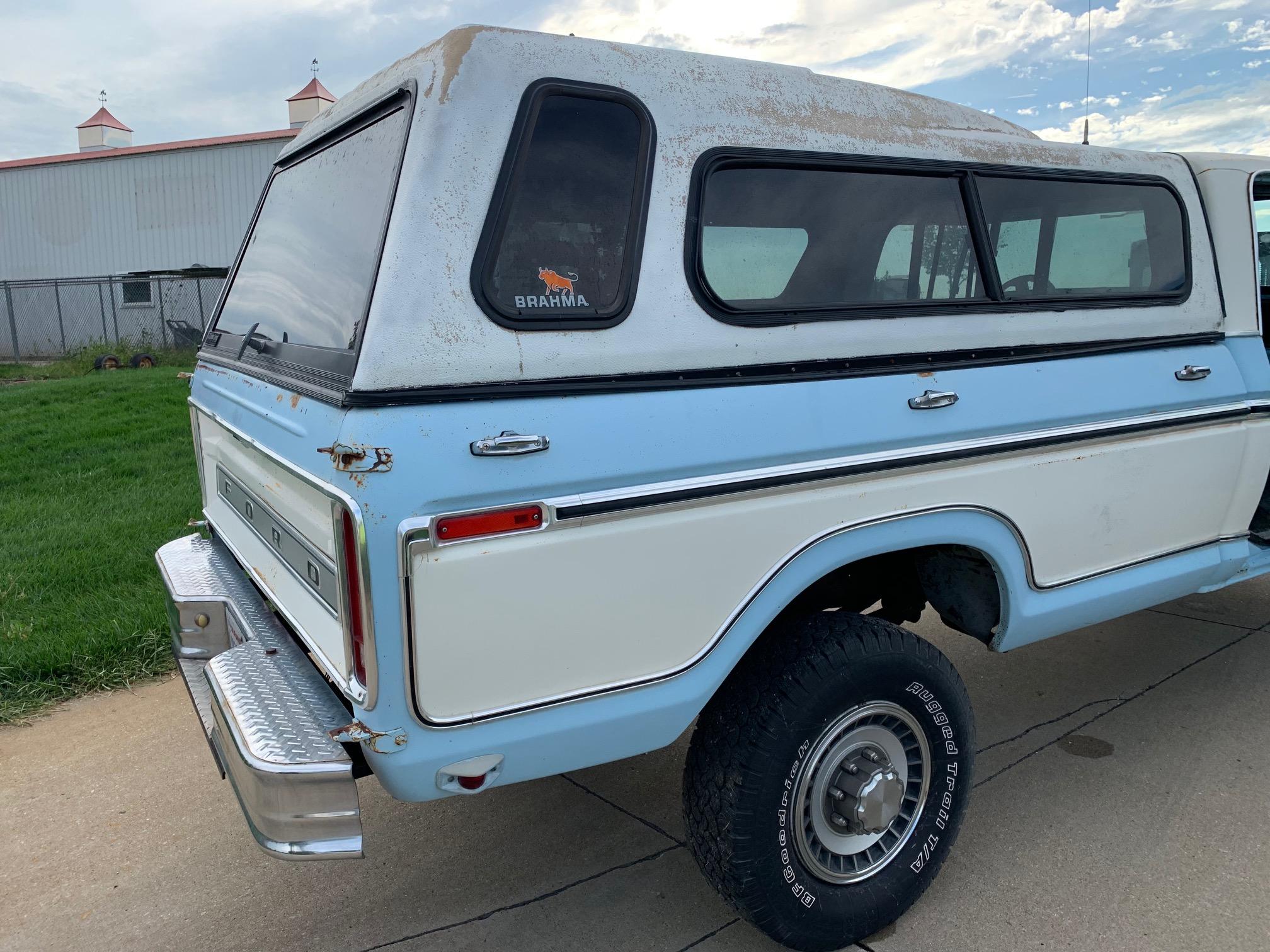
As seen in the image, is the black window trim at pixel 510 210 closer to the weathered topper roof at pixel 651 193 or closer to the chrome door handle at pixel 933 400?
the weathered topper roof at pixel 651 193

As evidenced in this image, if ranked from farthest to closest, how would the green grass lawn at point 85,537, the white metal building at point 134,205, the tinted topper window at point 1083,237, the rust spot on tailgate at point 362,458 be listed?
1. the white metal building at point 134,205
2. the green grass lawn at point 85,537
3. the tinted topper window at point 1083,237
4. the rust spot on tailgate at point 362,458

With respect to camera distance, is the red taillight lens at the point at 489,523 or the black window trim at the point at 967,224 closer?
the red taillight lens at the point at 489,523

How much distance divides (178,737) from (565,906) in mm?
1917

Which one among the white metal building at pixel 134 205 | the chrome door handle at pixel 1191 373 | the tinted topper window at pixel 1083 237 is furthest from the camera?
the white metal building at pixel 134 205

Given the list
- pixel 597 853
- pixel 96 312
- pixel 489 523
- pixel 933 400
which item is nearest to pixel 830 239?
pixel 933 400

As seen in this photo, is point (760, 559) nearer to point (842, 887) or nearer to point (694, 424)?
point (694, 424)

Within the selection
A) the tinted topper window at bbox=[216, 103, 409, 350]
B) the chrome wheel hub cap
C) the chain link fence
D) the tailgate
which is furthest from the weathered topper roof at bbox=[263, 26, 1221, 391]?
the chain link fence

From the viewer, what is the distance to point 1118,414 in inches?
115

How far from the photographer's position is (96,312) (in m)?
20.8

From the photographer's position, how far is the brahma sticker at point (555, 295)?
2.06 meters

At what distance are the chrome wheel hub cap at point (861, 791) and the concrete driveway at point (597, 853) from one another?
25 centimetres

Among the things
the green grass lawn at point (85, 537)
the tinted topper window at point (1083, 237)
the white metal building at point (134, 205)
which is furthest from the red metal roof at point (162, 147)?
the tinted topper window at point (1083, 237)

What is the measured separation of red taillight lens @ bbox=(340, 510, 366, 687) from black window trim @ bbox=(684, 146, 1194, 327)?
37.6 inches

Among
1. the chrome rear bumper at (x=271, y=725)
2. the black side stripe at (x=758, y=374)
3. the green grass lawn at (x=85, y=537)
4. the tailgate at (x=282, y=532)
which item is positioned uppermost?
the black side stripe at (x=758, y=374)
